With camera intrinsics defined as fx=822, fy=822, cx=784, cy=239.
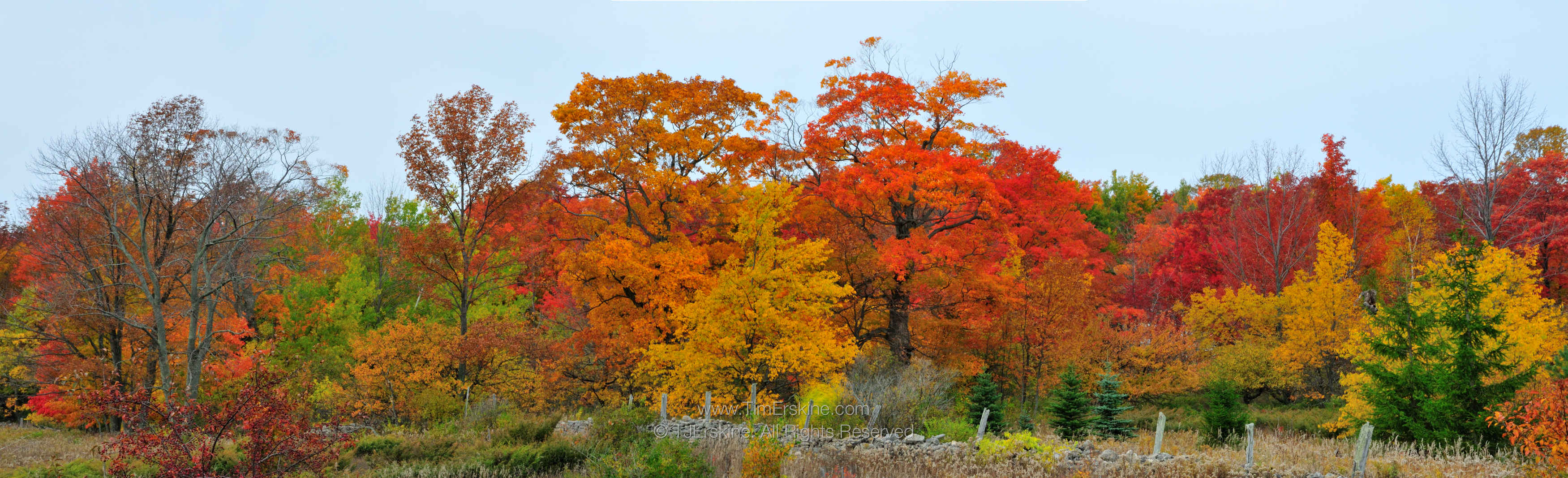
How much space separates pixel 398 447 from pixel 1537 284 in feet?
105

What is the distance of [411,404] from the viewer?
756 inches

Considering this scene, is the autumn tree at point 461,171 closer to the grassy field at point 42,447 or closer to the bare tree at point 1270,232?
the grassy field at point 42,447

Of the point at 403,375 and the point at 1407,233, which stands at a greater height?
the point at 1407,233

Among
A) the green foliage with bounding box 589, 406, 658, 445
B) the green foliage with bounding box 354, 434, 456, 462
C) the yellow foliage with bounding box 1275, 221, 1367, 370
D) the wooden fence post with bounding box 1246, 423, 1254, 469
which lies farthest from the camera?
the yellow foliage with bounding box 1275, 221, 1367, 370

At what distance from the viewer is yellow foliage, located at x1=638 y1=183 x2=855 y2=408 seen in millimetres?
18344

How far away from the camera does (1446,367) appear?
1499 cm

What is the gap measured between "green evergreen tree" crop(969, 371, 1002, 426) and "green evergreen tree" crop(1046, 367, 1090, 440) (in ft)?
4.03

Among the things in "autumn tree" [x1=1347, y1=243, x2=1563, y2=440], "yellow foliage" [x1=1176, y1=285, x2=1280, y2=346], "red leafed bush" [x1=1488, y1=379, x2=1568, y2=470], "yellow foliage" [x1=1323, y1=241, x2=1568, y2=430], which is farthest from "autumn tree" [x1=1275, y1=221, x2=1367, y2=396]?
"red leafed bush" [x1=1488, y1=379, x2=1568, y2=470]

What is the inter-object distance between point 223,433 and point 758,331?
11185 mm

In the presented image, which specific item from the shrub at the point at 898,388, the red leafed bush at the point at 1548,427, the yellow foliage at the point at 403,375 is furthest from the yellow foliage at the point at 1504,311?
the yellow foliage at the point at 403,375

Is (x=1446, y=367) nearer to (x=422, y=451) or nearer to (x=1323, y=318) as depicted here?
(x=1323, y=318)

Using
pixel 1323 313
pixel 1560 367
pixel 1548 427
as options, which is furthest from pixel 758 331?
pixel 1323 313

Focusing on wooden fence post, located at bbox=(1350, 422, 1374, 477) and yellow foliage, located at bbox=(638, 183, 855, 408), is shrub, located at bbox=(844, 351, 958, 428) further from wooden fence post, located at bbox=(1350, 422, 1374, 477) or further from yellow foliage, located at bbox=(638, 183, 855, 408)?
wooden fence post, located at bbox=(1350, 422, 1374, 477)

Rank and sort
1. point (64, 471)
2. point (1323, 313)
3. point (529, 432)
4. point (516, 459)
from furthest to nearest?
point (1323, 313), point (529, 432), point (516, 459), point (64, 471)
